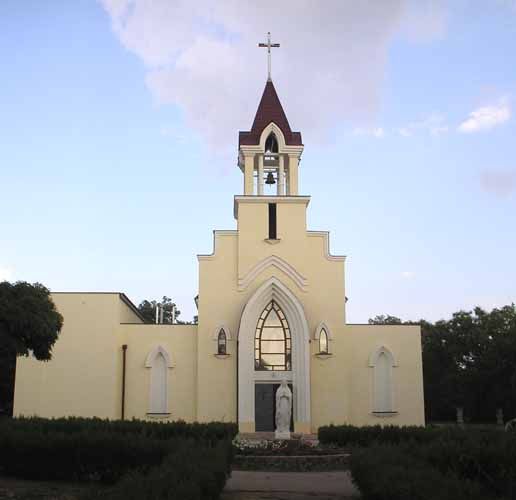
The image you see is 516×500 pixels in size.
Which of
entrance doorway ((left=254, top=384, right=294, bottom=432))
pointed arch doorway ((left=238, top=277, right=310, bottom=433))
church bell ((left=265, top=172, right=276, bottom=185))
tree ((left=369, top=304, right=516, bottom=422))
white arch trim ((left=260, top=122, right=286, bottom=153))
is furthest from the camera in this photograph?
tree ((left=369, top=304, right=516, bottom=422))

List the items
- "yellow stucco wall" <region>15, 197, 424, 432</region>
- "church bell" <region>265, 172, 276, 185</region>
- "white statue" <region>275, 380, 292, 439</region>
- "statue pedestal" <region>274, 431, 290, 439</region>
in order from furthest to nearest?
"church bell" <region>265, 172, 276, 185</region>
"yellow stucco wall" <region>15, 197, 424, 432</region>
"white statue" <region>275, 380, 292, 439</region>
"statue pedestal" <region>274, 431, 290, 439</region>

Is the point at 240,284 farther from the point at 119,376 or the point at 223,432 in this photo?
the point at 223,432

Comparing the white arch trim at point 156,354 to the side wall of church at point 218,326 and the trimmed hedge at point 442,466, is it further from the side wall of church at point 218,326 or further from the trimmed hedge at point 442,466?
the trimmed hedge at point 442,466

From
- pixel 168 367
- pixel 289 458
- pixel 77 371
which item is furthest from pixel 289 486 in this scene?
pixel 77 371

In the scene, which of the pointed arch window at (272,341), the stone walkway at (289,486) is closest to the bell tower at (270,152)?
the pointed arch window at (272,341)

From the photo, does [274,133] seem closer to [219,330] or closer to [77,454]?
[219,330]

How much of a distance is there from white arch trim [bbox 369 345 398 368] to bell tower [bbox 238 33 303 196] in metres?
6.95

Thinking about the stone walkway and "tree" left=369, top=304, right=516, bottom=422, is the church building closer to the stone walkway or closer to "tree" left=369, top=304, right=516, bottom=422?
the stone walkway

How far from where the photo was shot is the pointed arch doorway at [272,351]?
26.1m

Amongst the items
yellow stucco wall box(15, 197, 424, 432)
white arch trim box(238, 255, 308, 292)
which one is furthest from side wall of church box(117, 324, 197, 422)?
white arch trim box(238, 255, 308, 292)

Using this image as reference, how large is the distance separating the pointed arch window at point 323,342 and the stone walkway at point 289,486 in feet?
35.3

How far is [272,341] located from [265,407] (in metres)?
2.50

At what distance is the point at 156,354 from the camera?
2725cm

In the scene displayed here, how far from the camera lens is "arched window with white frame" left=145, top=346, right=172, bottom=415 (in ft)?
88.1
